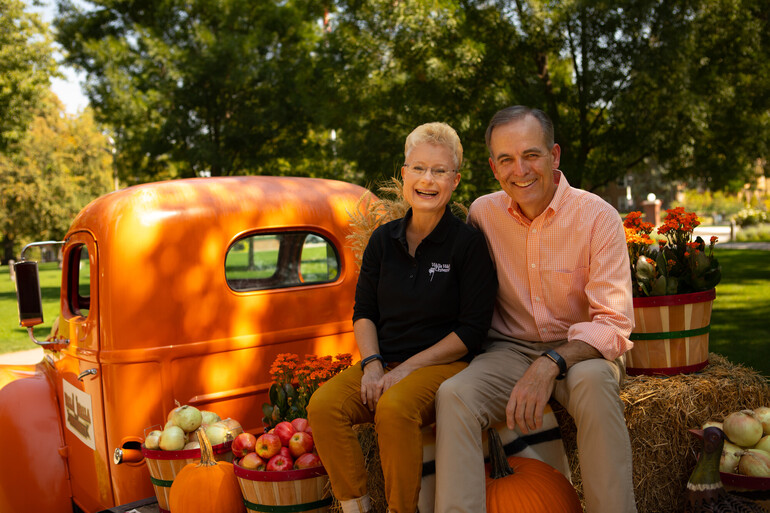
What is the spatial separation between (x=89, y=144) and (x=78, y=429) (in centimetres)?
4359

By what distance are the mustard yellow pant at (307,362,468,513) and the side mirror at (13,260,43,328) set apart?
6.74ft

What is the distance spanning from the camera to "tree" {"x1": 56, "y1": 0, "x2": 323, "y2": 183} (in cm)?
1579

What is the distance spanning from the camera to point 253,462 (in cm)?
305

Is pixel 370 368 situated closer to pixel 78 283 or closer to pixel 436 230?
pixel 436 230

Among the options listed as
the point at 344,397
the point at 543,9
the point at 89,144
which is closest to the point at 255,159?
the point at 543,9

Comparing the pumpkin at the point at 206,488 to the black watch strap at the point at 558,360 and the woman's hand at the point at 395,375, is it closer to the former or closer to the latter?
the woman's hand at the point at 395,375

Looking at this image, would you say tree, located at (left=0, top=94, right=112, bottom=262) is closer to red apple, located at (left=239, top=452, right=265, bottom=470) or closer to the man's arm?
red apple, located at (left=239, top=452, right=265, bottom=470)

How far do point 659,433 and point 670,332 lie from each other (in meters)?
0.51

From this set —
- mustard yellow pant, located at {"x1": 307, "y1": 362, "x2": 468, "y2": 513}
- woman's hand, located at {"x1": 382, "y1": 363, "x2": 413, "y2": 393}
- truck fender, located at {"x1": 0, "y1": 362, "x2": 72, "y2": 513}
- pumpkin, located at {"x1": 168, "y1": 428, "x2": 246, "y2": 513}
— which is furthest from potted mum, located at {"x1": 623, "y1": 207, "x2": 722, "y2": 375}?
truck fender, located at {"x1": 0, "y1": 362, "x2": 72, "y2": 513}

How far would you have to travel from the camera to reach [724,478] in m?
2.76

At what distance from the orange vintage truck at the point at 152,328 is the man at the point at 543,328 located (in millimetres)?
1339

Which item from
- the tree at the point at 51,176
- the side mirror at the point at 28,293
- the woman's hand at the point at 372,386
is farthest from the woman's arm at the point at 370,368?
the tree at the point at 51,176

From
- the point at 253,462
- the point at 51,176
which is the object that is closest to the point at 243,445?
the point at 253,462

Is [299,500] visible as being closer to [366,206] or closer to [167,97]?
[366,206]
